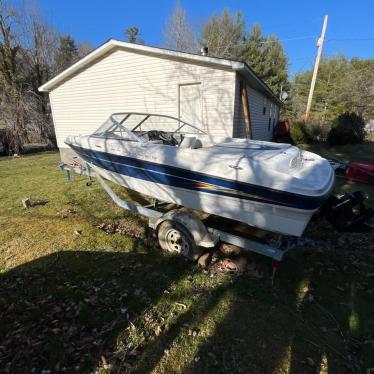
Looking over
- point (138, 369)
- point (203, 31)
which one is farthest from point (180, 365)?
point (203, 31)

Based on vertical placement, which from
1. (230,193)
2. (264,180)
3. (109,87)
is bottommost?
(230,193)

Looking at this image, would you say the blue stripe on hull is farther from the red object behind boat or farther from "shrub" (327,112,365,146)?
"shrub" (327,112,365,146)

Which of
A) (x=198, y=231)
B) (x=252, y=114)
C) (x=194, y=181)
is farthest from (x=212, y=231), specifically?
(x=252, y=114)

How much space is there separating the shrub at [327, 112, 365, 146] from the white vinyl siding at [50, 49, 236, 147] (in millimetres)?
10015

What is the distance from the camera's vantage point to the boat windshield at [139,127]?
189 inches

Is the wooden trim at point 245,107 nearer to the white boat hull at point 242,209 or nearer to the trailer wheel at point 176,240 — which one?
the white boat hull at point 242,209

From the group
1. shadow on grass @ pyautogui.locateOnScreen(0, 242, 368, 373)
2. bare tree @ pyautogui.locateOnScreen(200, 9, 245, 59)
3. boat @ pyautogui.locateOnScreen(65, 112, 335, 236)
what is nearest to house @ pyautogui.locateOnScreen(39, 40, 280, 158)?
A: boat @ pyautogui.locateOnScreen(65, 112, 335, 236)

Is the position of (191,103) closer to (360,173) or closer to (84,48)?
(360,173)

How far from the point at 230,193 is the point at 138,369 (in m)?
2.03

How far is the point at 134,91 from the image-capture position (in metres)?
8.99

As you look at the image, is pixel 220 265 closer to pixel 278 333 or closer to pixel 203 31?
pixel 278 333

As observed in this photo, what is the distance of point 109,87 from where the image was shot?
31.2 feet

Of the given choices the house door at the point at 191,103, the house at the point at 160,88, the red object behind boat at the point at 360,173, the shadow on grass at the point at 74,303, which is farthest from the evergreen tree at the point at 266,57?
the shadow on grass at the point at 74,303

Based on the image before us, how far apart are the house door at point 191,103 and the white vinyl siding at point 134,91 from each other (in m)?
0.15
